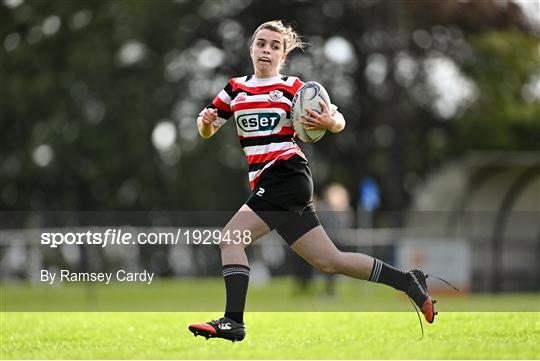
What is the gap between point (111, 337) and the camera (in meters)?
8.81

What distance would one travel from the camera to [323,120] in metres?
7.69

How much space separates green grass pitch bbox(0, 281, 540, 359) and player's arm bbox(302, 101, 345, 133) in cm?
154

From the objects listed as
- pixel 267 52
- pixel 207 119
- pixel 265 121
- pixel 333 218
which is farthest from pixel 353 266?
pixel 333 218

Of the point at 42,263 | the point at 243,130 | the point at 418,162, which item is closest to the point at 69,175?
the point at 418,162

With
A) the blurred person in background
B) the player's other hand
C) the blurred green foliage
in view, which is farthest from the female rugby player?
the blurred green foliage

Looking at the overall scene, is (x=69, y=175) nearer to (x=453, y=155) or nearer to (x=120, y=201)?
(x=120, y=201)

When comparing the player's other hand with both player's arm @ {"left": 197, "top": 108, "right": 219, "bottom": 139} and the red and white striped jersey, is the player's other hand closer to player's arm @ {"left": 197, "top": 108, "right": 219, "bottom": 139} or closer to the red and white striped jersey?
player's arm @ {"left": 197, "top": 108, "right": 219, "bottom": 139}

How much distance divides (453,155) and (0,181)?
13.6 m

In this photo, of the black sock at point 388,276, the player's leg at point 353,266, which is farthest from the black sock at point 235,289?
the black sock at point 388,276

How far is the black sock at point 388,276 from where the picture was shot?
8078 mm

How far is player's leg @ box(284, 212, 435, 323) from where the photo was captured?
786 cm

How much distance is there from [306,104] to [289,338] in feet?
6.42

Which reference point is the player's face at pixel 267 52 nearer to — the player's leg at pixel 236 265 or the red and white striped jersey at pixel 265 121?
the red and white striped jersey at pixel 265 121

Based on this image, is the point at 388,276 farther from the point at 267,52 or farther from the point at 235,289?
the point at 267,52
